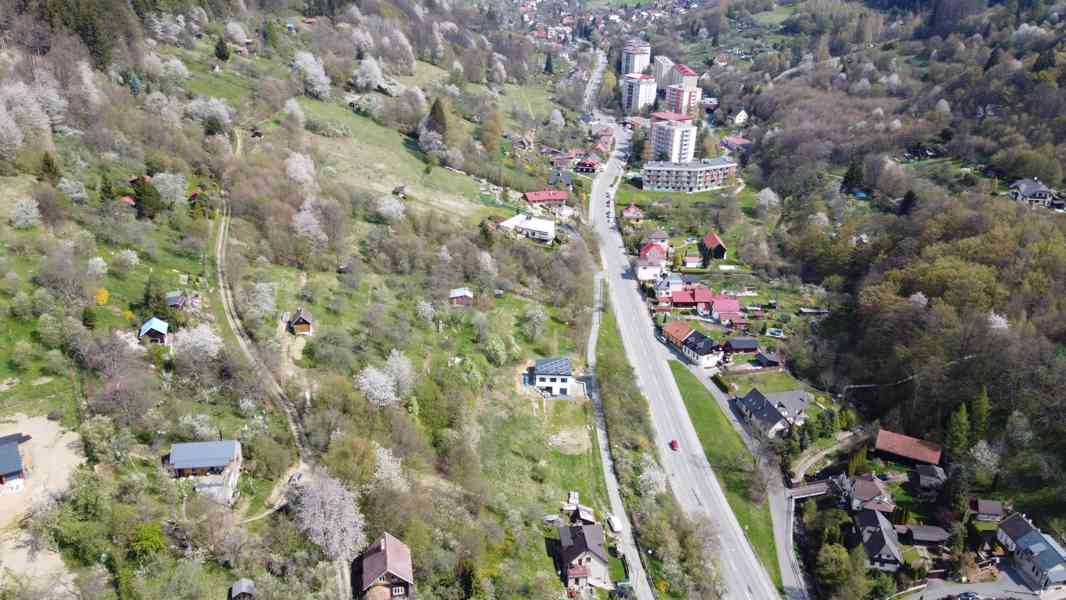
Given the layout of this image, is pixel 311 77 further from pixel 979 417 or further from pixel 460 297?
pixel 979 417

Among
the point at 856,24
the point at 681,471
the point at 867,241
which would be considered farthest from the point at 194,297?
the point at 856,24

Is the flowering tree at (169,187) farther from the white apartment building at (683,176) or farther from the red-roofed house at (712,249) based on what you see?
the white apartment building at (683,176)

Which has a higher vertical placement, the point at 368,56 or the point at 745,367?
the point at 368,56

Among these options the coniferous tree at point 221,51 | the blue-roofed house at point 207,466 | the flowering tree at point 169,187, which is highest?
the coniferous tree at point 221,51

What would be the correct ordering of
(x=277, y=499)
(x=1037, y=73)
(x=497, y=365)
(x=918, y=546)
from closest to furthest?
(x=277, y=499) < (x=918, y=546) < (x=497, y=365) < (x=1037, y=73)

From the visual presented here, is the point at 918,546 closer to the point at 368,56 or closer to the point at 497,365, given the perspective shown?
the point at 497,365

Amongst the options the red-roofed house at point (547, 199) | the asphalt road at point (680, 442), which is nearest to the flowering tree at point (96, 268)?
the asphalt road at point (680, 442)
